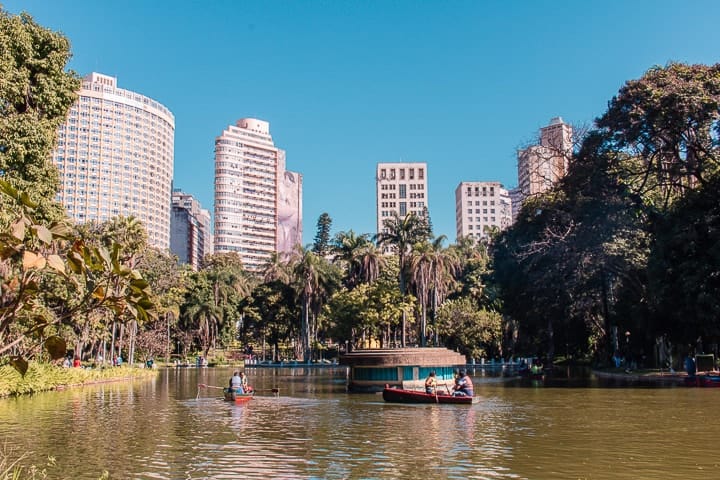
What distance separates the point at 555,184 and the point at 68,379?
3687 centimetres

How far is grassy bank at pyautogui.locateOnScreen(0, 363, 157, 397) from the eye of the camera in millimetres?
32469

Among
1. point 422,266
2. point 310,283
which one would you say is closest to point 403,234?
point 422,266

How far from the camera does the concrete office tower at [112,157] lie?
15775 cm

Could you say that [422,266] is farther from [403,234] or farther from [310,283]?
[310,283]

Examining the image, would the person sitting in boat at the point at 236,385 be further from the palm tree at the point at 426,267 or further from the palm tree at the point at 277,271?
the palm tree at the point at 277,271

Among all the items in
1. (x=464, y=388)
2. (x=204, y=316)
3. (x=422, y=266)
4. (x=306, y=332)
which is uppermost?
(x=422, y=266)

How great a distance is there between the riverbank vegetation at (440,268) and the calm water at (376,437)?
352cm

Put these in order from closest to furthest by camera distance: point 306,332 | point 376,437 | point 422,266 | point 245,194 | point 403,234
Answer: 1. point 376,437
2. point 422,266
3. point 403,234
4. point 306,332
5. point 245,194

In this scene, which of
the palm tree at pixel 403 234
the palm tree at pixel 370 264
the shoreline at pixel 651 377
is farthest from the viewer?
the palm tree at pixel 370 264

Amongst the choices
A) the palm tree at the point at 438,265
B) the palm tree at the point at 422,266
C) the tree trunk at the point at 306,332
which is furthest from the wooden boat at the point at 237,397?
the tree trunk at the point at 306,332

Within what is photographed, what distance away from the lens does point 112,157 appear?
163125mm

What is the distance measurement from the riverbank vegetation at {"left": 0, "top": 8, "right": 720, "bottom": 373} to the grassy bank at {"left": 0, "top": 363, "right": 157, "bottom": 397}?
206 cm

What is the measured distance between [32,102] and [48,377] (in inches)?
601

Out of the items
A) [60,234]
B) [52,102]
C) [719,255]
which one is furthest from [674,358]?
[60,234]
